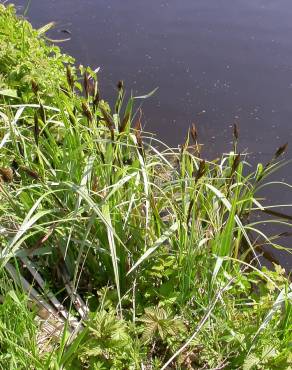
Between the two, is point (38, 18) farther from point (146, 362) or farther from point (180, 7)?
point (146, 362)

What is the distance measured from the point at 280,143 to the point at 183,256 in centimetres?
149

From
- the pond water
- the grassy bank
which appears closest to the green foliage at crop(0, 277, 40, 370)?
the grassy bank

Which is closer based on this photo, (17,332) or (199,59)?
(17,332)

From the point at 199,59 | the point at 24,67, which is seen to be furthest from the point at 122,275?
the point at 199,59

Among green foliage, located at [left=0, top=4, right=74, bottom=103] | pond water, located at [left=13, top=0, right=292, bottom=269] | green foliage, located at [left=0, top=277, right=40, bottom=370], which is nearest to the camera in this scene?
green foliage, located at [left=0, top=277, right=40, bottom=370]

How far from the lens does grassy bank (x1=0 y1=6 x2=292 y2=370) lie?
1.32 metres

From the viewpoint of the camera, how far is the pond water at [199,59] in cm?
298

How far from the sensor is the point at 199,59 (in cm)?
361

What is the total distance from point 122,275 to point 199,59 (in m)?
2.33

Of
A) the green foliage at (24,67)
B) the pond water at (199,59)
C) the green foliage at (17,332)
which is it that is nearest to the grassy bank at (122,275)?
the green foliage at (17,332)

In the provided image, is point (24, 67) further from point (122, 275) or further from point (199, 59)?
point (199, 59)

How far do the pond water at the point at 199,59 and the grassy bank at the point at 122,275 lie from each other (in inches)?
31.7

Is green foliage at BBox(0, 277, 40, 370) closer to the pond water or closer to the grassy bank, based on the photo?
the grassy bank

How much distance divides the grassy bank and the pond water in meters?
0.81
